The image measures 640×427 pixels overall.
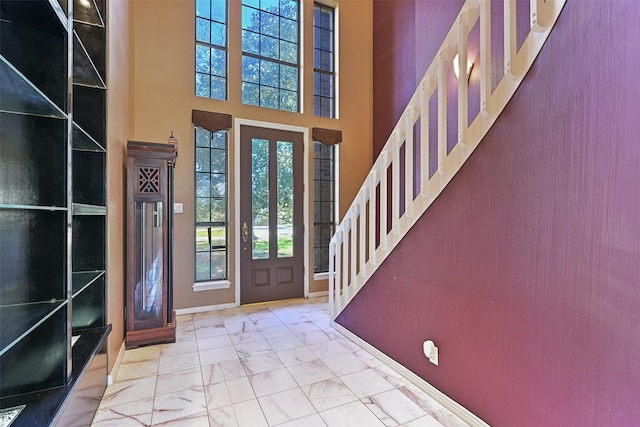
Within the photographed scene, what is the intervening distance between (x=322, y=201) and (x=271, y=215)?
0.84m

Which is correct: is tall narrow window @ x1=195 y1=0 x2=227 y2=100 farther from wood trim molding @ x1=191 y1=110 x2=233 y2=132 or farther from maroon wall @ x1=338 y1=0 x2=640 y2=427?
maroon wall @ x1=338 y1=0 x2=640 y2=427

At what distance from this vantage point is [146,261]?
2773mm

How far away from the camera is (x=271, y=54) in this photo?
4.32 meters

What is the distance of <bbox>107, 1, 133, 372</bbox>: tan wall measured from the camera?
2.19 metres

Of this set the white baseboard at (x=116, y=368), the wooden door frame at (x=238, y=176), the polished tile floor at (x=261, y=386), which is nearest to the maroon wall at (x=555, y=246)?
the polished tile floor at (x=261, y=386)

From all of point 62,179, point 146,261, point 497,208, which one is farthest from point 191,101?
point 497,208

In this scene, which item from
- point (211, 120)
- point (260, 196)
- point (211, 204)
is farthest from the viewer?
point (260, 196)

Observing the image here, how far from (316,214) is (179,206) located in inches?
73.8

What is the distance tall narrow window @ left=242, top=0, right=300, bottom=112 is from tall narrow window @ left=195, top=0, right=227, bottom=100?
10.4 inches

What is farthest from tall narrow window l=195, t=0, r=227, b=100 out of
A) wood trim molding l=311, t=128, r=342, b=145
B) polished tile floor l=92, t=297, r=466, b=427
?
polished tile floor l=92, t=297, r=466, b=427

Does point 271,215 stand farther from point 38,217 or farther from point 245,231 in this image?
point 38,217

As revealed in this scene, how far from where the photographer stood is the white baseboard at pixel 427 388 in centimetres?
179

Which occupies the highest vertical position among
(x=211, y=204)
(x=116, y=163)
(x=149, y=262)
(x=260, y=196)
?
(x=116, y=163)

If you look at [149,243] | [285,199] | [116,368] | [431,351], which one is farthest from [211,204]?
[431,351]
